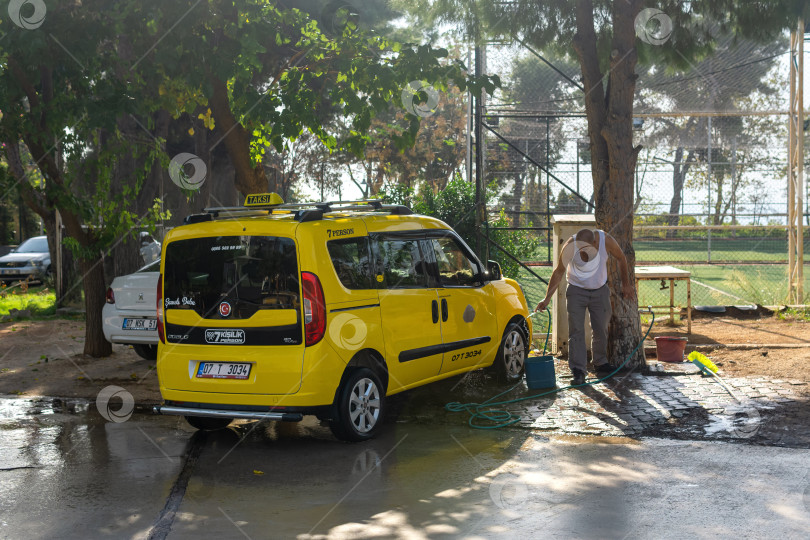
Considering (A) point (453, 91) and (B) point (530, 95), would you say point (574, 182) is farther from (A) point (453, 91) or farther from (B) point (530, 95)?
(A) point (453, 91)

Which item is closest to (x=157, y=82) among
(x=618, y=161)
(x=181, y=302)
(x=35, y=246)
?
(x=181, y=302)

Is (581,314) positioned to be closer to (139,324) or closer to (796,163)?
(139,324)

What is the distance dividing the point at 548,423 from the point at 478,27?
581 cm

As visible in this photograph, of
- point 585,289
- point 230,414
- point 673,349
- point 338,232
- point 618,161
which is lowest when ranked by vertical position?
point 673,349

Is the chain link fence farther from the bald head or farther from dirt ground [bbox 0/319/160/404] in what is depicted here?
dirt ground [bbox 0/319/160/404]

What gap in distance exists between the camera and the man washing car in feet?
30.2

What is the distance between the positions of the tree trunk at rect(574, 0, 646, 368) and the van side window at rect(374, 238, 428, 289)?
295cm

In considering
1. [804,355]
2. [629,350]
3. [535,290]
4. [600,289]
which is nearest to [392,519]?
[600,289]

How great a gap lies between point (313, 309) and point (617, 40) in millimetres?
5514

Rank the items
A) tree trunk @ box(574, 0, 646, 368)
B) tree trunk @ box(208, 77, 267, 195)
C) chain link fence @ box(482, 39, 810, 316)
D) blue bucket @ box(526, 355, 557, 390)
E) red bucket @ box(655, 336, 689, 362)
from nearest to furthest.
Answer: blue bucket @ box(526, 355, 557, 390) → tree trunk @ box(574, 0, 646, 368) → red bucket @ box(655, 336, 689, 362) → tree trunk @ box(208, 77, 267, 195) → chain link fence @ box(482, 39, 810, 316)

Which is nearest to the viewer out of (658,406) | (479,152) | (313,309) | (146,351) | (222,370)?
(313,309)

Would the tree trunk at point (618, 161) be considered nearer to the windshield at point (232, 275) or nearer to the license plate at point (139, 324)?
the windshield at point (232, 275)

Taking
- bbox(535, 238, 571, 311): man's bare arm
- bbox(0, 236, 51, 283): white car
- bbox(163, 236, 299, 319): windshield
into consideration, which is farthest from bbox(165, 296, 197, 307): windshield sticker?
bbox(0, 236, 51, 283): white car

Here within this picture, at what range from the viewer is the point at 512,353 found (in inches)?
373
